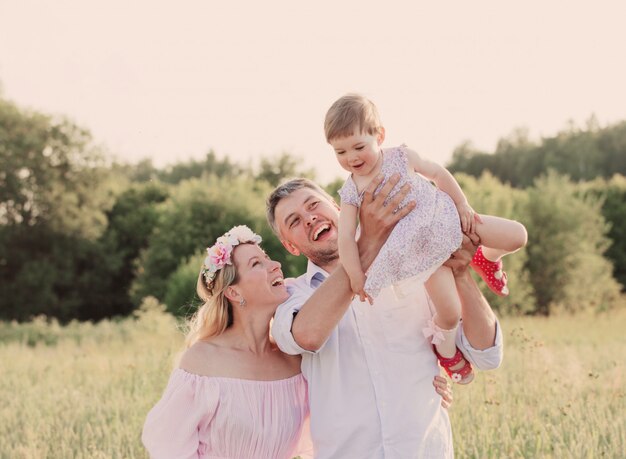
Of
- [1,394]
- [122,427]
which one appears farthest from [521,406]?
[1,394]

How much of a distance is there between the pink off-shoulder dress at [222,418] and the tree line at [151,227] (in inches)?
751

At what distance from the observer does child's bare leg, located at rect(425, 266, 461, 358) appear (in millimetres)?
2926

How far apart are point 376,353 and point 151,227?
34994 millimetres

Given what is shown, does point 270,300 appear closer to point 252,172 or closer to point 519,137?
point 252,172

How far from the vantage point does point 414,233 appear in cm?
291

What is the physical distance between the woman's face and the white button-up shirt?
0.70 ft

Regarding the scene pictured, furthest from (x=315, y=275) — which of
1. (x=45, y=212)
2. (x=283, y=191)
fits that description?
(x=45, y=212)

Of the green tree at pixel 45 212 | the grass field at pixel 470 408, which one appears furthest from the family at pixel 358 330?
the green tree at pixel 45 212

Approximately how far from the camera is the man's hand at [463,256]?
121 inches

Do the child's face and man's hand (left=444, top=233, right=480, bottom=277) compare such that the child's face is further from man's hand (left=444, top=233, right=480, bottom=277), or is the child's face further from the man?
man's hand (left=444, top=233, right=480, bottom=277)

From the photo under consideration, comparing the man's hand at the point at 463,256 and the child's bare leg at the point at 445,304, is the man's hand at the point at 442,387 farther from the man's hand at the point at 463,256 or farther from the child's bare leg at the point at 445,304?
the man's hand at the point at 463,256

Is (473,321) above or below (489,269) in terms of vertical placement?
below

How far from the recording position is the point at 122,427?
556 centimetres

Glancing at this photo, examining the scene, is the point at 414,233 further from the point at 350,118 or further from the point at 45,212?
the point at 45,212
